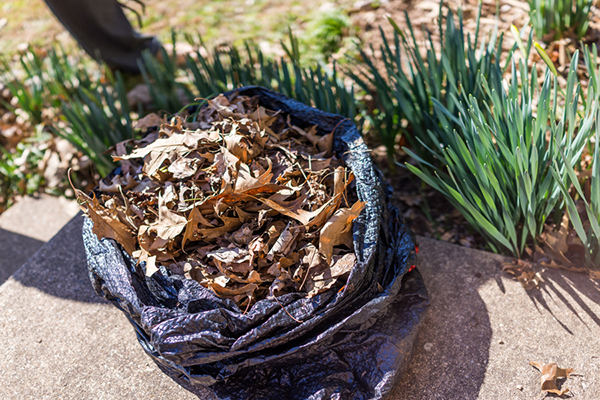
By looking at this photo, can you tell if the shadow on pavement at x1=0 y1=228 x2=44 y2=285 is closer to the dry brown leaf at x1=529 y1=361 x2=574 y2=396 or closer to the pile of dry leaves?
the pile of dry leaves

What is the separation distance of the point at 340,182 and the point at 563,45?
5.40 ft

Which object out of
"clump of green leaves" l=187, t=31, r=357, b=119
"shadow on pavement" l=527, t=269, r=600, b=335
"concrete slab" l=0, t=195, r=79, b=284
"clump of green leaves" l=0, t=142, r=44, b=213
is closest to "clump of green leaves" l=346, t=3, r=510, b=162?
"clump of green leaves" l=187, t=31, r=357, b=119

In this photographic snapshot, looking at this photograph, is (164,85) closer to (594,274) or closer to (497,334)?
(497,334)

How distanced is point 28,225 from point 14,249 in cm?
15

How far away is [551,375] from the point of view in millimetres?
1174

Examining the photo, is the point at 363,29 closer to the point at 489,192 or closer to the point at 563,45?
the point at 563,45

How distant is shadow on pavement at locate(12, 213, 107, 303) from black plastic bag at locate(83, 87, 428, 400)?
31 cm

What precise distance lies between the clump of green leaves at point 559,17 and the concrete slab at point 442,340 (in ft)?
4.35

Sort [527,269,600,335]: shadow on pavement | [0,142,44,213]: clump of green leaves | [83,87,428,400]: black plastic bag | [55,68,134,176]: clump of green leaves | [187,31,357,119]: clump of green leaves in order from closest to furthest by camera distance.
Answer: [83,87,428,400]: black plastic bag
[527,269,600,335]: shadow on pavement
[187,31,357,119]: clump of green leaves
[55,68,134,176]: clump of green leaves
[0,142,44,213]: clump of green leaves

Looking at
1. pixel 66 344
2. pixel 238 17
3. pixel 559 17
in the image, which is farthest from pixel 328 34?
pixel 66 344

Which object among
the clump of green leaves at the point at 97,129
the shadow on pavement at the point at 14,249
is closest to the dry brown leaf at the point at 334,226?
the clump of green leaves at the point at 97,129

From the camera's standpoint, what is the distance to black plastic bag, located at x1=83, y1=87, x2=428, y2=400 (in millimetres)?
1132

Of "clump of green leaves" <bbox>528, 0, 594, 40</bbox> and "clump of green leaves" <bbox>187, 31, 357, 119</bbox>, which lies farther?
"clump of green leaves" <bbox>528, 0, 594, 40</bbox>

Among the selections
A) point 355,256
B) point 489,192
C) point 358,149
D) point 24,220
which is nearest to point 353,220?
point 355,256
